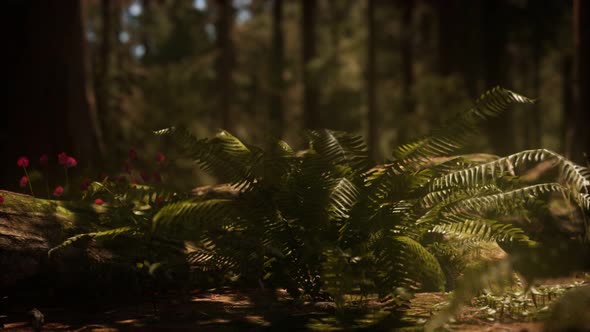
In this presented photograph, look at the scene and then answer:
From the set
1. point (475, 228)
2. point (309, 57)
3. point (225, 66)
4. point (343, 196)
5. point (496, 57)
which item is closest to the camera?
point (343, 196)

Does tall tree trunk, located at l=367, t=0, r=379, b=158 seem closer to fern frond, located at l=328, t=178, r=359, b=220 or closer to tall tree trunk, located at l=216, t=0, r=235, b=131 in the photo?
tall tree trunk, located at l=216, t=0, r=235, b=131

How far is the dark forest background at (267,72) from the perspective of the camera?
8.38 m

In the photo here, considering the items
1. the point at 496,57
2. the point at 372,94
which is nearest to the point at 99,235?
the point at 372,94

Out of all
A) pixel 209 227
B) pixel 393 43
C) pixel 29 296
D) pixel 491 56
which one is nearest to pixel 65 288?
pixel 29 296

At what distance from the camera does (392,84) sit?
1078 inches

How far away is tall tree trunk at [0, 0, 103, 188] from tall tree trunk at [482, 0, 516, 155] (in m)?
10.8

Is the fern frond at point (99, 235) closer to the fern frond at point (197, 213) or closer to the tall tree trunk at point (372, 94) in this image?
the fern frond at point (197, 213)

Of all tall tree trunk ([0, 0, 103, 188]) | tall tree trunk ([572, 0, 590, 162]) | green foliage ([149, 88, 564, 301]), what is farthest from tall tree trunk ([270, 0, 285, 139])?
green foliage ([149, 88, 564, 301])

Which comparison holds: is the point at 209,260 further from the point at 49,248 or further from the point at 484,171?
the point at 484,171

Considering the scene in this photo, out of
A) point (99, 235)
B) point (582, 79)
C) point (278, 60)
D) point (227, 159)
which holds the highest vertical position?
point (278, 60)

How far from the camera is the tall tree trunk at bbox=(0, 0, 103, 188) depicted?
8.25 metres

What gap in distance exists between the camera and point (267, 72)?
98.4ft

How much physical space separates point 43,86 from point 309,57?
11.9m

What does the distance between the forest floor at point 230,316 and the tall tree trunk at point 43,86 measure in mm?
4384
